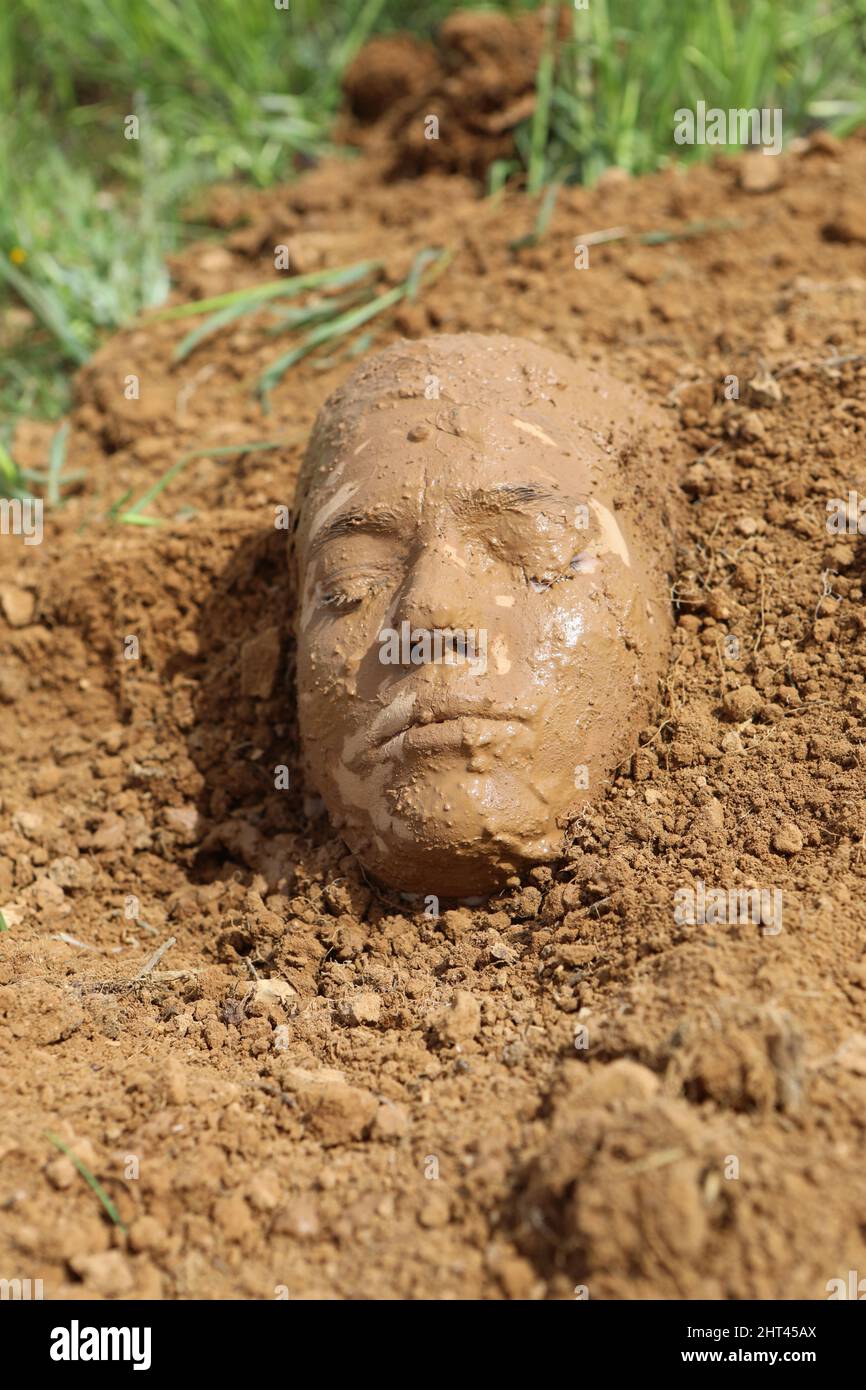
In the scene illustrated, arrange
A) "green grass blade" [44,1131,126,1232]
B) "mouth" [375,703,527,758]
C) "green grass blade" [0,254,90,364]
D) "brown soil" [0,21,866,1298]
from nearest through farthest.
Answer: "brown soil" [0,21,866,1298] → "green grass blade" [44,1131,126,1232] → "mouth" [375,703,527,758] → "green grass blade" [0,254,90,364]

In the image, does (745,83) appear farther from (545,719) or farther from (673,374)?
(545,719)

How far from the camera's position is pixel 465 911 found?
2.93 metres

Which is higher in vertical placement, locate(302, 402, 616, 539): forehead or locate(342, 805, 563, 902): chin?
locate(302, 402, 616, 539): forehead

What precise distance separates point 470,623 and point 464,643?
0.05 meters

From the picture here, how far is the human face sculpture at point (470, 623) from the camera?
2773 millimetres

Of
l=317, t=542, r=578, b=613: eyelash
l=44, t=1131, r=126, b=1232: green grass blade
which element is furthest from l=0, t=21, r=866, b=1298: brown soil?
l=317, t=542, r=578, b=613: eyelash

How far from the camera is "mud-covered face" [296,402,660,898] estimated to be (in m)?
2.77

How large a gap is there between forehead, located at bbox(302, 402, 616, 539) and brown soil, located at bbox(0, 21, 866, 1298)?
0.48 m

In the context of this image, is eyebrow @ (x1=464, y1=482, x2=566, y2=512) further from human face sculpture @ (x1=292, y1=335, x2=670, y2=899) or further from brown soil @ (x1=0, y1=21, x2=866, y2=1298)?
brown soil @ (x1=0, y1=21, x2=866, y2=1298)

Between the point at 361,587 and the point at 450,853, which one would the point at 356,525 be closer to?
the point at 361,587

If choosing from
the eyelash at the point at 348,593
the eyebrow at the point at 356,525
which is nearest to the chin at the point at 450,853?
the eyelash at the point at 348,593

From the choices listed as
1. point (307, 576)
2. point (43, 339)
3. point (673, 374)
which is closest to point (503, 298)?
point (673, 374)

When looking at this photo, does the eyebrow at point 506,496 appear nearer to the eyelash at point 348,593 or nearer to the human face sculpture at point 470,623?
the human face sculpture at point 470,623

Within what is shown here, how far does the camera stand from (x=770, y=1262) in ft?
6.48
